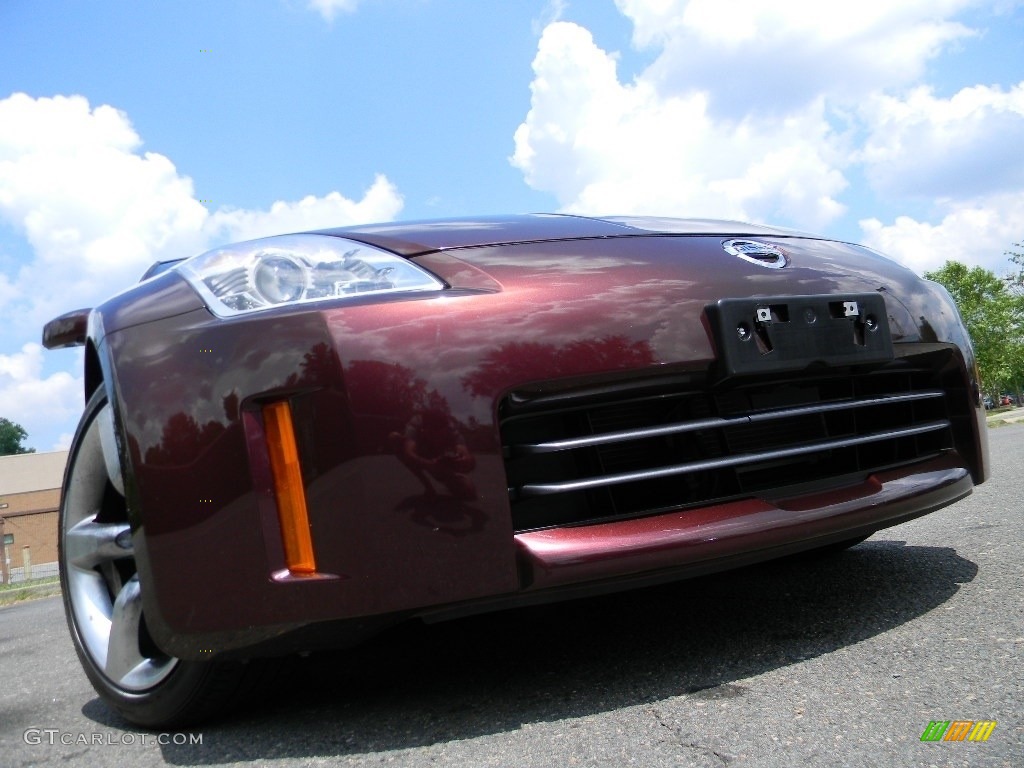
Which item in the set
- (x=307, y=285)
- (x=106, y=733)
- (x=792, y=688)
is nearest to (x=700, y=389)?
(x=792, y=688)

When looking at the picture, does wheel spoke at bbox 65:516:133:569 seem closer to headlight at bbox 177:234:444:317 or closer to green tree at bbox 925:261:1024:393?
headlight at bbox 177:234:444:317

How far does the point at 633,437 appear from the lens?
1.71 meters

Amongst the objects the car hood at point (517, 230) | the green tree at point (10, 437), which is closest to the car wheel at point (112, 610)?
the car hood at point (517, 230)

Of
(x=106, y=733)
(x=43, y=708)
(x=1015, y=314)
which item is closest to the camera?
(x=106, y=733)

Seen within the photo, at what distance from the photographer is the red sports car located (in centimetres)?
159

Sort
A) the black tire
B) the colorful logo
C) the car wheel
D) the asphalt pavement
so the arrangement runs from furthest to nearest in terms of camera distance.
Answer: the black tire, the car wheel, the asphalt pavement, the colorful logo

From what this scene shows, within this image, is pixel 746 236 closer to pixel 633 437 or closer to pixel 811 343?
pixel 811 343

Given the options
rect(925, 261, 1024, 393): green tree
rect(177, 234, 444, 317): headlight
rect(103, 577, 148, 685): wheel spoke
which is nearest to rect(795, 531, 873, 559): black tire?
rect(177, 234, 444, 317): headlight

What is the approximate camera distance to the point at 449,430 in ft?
5.22

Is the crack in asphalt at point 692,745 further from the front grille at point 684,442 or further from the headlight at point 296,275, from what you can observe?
the headlight at point 296,275

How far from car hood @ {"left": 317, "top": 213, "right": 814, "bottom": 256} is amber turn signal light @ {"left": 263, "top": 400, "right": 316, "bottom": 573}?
0.46 m

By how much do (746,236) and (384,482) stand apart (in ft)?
3.84

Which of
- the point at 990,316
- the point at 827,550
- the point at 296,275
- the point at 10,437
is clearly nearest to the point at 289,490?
the point at 296,275

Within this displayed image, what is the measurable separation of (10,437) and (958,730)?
101 metres
